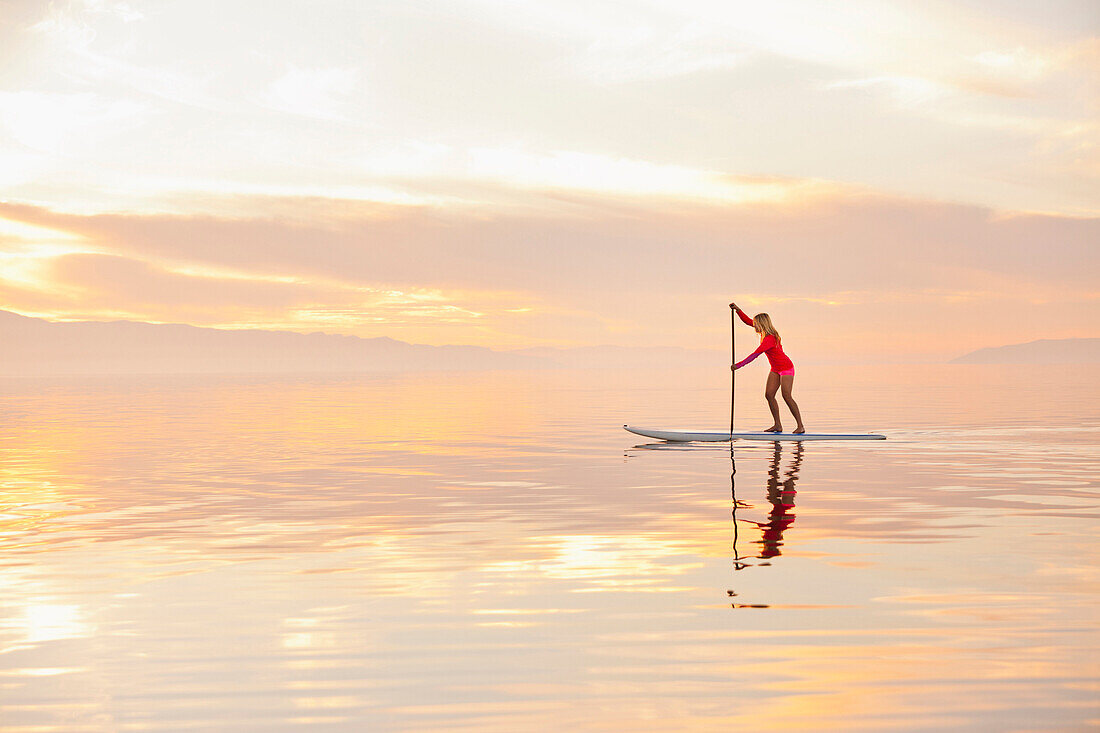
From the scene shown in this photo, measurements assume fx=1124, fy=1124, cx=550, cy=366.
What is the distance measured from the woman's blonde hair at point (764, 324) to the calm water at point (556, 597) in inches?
220

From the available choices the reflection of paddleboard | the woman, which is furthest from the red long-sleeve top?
the reflection of paddleboard

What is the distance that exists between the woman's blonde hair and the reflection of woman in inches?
171

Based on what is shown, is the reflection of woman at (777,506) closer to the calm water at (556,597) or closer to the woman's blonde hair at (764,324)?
the calm water at (556,597)

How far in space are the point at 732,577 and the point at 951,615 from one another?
2.26 m

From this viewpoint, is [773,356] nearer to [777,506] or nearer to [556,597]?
[777,506]

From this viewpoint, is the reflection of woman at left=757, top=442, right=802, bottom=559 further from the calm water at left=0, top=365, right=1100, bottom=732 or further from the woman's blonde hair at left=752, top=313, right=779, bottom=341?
the woman's blonde hair at left=752, top=313, right=779, bottom=341

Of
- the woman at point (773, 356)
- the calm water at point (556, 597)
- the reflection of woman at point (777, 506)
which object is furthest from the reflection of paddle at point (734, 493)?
the woman at point (773, 356)

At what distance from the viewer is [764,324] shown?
92.3 ft

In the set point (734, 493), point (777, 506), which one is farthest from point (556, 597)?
point (734, 493)

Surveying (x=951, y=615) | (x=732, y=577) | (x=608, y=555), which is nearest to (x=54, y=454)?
(x=608, y=555)

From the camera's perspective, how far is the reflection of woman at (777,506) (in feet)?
42.9

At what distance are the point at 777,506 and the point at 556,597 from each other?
277 inches

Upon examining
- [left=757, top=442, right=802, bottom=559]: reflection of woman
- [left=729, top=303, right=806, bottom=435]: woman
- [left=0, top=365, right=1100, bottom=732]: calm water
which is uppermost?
[left=729, top=303, right=806, bottom=435]: woman

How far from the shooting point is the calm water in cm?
721
